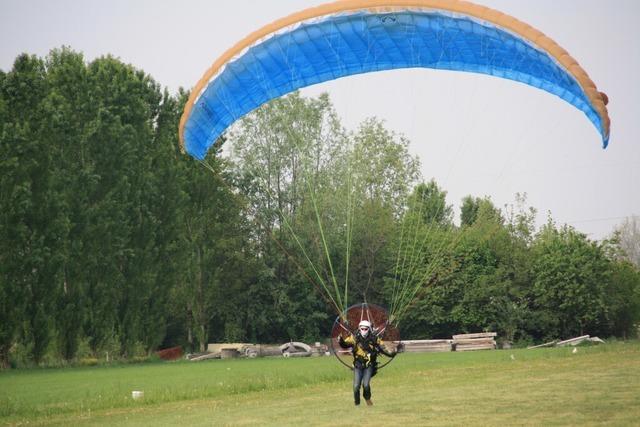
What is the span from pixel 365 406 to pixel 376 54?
614cm

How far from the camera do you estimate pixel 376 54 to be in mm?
15875

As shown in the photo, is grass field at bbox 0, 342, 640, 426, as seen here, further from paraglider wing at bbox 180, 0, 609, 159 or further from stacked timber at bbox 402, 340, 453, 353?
stacked timber at bbox 402, 340, 453, 353

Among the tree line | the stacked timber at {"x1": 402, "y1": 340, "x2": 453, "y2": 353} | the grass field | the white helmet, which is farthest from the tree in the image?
the white helmet

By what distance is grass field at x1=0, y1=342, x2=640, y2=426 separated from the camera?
13.5 m

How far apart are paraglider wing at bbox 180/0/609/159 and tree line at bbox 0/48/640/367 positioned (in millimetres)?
7899

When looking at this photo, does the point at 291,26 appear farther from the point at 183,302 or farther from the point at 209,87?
the point at 183,302

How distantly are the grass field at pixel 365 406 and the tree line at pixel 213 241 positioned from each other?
374 cm

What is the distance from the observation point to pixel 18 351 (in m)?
33.8

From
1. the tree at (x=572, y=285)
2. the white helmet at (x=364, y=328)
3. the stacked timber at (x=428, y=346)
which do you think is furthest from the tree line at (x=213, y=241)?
the white helmet at (x=364, y=328)

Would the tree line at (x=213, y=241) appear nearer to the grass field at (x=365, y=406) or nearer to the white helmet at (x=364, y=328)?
the grass field at (x=365, y=406)

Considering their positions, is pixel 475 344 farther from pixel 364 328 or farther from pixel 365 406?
pixel 364 328

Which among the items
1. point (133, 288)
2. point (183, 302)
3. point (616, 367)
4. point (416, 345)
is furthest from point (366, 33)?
point (183, 302)

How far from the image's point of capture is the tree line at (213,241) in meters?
34.0

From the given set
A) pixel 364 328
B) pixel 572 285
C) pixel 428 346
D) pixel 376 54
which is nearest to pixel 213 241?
pixel 428 346
